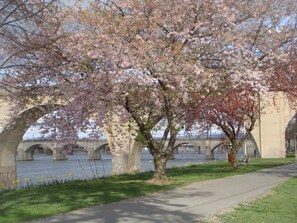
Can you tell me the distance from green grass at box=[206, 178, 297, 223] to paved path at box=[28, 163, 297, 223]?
15.6 inches

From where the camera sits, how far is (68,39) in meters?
11.2

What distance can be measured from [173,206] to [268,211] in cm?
185

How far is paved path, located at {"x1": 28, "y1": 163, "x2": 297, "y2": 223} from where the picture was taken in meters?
7.75

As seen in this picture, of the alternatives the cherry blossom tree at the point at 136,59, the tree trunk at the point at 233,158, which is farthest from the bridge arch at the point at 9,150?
the cherry blossom tree at the point at 136,59

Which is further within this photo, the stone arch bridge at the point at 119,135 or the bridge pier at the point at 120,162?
the bridge pier at the point at 120,162

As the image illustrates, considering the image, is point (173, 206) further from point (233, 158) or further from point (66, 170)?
point (66, 170)

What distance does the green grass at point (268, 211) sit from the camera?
25.0 ft

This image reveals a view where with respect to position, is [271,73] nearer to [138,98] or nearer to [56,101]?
[138,98]

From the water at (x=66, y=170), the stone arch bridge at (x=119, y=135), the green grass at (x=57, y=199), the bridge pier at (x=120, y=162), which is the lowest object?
the water at (x=66, y=170)

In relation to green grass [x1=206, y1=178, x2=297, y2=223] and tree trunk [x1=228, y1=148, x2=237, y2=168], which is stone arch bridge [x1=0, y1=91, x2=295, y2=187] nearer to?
tree trunk [x1=228, y1=148, x2=237, y2=168]

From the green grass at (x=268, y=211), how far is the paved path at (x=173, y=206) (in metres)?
0.40

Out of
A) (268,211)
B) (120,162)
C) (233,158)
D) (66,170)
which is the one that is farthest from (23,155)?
(268,211)

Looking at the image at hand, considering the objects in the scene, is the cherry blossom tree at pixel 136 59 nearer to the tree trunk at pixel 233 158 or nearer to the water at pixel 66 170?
the water at pixel 66 170

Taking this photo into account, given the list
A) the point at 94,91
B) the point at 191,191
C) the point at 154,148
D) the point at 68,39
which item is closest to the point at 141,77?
the point at 94,91
